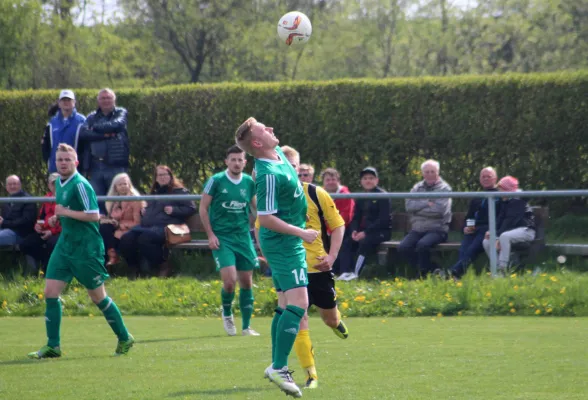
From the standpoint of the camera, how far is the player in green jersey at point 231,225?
11750 millimetres

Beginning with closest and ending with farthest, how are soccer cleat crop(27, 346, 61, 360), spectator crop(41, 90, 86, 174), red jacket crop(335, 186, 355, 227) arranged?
soccer cleat crop(27, 346, 61, 360), red jacket crop(335, 186, 355, 227), spectator crop(41, 90, 86, 174)

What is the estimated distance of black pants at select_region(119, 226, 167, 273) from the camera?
15078mm

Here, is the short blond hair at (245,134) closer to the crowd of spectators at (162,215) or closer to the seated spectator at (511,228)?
the crowd of spectators at (162,215)

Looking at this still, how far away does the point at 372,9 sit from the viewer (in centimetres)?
4216

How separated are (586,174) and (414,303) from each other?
493 cm

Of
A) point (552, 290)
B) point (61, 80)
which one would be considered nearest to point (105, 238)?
point (552, 290)

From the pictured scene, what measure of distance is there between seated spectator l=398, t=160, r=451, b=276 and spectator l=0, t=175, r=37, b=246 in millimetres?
5690

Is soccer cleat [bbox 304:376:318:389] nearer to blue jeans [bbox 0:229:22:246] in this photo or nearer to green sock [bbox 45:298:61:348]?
Answer: green sock [bbox 45:298:61:348]

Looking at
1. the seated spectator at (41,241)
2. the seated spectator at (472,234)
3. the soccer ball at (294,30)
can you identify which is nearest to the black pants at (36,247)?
the seated spectator at (41,241)

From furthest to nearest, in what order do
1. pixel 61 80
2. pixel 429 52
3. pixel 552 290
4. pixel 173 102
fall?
1. pixel 429 52
2. pixel 61 80
3. pixel 173 102
4. pixel 552 290

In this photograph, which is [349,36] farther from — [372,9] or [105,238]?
[105,238]

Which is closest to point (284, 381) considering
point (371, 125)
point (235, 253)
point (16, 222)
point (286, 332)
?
point (286, 332)

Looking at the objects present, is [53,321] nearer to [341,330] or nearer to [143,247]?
[341,330]

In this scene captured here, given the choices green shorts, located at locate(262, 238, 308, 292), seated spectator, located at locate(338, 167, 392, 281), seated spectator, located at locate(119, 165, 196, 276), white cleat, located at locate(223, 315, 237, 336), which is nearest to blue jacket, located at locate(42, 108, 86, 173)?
seated spectator, located at locate(119, 165, 196, 276)
